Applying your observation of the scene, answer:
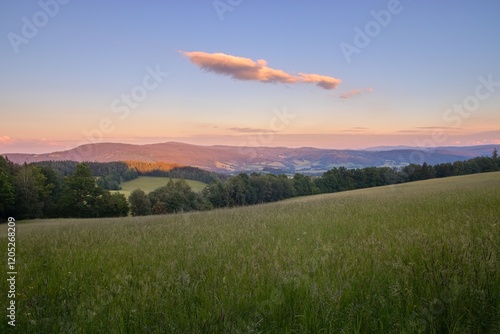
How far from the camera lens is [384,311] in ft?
9.18

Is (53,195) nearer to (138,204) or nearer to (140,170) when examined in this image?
(138,204)

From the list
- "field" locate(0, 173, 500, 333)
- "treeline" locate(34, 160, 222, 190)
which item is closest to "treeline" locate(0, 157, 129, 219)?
"treeline" locate(34, 160, 222, 190)

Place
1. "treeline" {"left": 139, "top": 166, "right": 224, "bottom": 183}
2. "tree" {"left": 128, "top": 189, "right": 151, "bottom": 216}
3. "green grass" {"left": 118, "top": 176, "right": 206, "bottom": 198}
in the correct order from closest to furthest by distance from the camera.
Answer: "tree" {"left": 128, "top": 189, "right": 151, "bottom": 216}, "green grass" {"left": 118, "top": 176, "right": 206, "bottom": 198}, "treeline" {"left": 139, "top": 166, "right": 224, "bottom": 183}

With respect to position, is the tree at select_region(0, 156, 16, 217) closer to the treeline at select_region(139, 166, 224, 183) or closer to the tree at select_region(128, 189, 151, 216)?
the tree at select_region(128, 189, 151, 216)

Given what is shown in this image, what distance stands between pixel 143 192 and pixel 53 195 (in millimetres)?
17317

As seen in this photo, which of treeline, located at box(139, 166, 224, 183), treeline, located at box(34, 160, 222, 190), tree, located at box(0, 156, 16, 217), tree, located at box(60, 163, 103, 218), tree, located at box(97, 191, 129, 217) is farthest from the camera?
treeline, located at box(139, 166, 224, 183)

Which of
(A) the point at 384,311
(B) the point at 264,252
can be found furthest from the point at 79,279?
(A) the point at 384,311

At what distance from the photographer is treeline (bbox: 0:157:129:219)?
45.1 metres

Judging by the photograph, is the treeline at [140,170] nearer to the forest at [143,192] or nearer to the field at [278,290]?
the forest at [143,192]

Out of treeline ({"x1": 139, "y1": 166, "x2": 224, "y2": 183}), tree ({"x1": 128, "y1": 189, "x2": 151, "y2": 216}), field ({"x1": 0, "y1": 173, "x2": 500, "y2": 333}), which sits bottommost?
tree ({"x1": 128, "y1": 189, "x2": 151, "y2": 216})

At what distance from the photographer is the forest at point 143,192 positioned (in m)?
46.9

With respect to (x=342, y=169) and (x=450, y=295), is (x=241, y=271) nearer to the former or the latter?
(x=450, y=295)

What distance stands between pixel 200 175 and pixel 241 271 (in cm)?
11761

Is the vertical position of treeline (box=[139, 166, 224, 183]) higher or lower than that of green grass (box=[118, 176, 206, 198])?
higher
